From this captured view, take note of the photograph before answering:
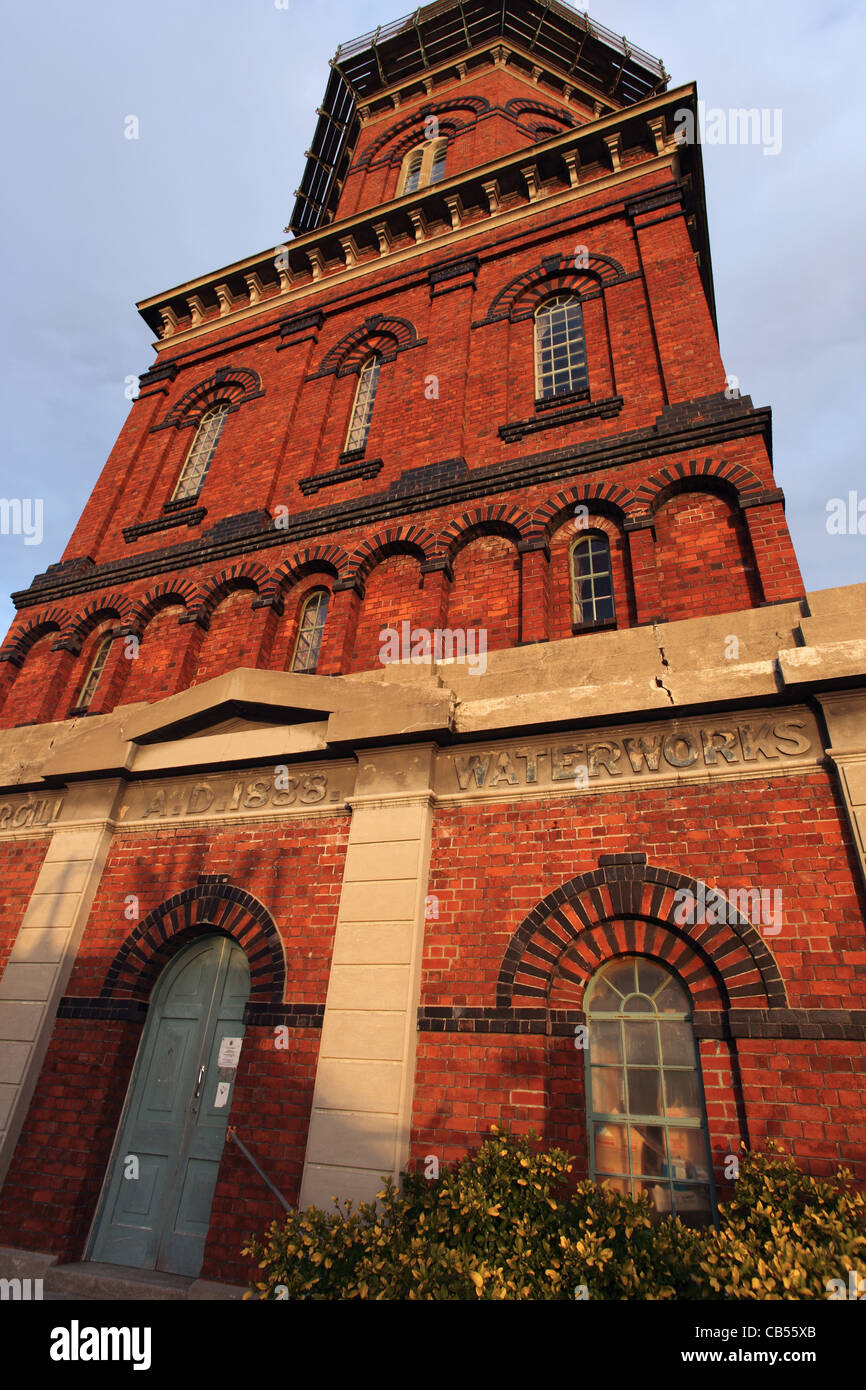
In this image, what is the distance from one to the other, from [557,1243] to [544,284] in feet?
39.7

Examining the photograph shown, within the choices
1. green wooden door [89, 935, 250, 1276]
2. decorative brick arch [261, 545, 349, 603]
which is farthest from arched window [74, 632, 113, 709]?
green wooden door [89, 935, 250, 1276]

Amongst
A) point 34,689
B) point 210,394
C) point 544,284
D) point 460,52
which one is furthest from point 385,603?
point 460,52

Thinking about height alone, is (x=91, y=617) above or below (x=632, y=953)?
above

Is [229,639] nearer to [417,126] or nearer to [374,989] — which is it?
[374,989]

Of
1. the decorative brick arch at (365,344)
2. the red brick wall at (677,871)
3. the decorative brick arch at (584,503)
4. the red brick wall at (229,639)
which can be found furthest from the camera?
the decorative brick arch at (365,344)

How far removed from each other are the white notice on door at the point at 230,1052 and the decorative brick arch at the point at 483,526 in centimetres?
573

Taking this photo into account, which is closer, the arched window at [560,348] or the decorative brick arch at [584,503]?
the decorative brick arch at [584,503]

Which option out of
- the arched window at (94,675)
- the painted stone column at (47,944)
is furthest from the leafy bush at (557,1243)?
the arched window at (94,675)

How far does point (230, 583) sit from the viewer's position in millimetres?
10328

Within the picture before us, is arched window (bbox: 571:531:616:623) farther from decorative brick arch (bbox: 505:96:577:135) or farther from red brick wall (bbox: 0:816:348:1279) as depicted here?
decorative brick arch (bbox: 505:96:577:135)

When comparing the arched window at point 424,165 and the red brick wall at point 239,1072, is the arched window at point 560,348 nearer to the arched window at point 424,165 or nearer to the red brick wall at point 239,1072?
the arched window at point 424,165

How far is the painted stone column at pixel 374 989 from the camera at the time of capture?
17.4 ft

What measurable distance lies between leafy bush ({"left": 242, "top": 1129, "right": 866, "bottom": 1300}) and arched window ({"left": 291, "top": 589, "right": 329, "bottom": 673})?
598 cm

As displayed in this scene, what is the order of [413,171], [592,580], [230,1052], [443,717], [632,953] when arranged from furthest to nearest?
1. [413,171]
2. [592,580]
3. [230,1052]
4. [443,717]
5. [632,953]
